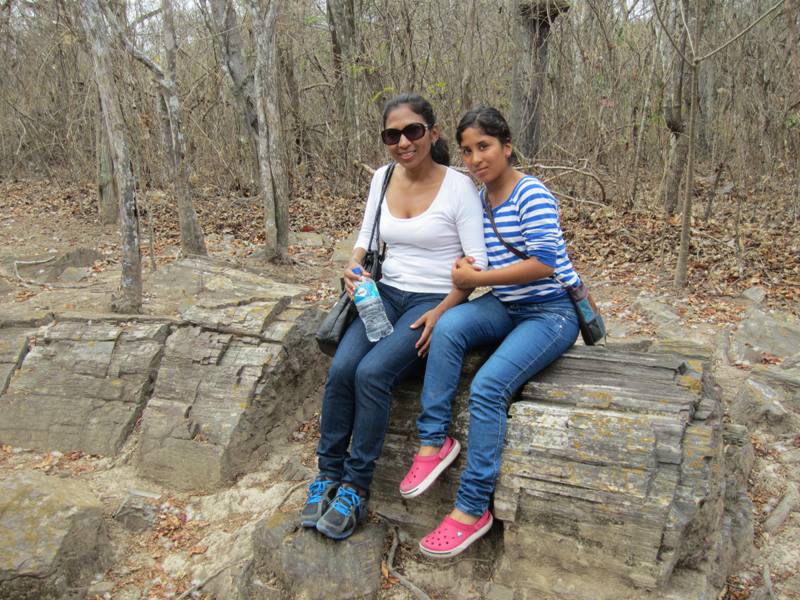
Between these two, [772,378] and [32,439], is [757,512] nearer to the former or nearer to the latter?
[772,378]

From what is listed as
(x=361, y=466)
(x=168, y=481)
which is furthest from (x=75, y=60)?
(x=361, y=466)

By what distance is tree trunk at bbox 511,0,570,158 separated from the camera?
27.1ft

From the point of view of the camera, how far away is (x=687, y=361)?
3365 mm

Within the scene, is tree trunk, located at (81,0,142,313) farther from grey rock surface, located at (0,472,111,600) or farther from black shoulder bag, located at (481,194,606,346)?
black shoulder bag, located at (481,194,606,346)

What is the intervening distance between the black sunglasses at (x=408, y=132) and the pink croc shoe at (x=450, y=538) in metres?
1.76

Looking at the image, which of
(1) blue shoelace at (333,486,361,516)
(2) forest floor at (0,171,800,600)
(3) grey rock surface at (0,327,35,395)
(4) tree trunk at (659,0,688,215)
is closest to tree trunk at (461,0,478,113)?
(2) forest floor at (0,171,800,600)

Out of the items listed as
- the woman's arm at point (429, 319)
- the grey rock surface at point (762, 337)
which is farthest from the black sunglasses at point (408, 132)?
the grey rock surface at point (762, 337)

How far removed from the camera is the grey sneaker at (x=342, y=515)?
2.94 m

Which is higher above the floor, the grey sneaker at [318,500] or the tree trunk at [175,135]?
the tree trunk at [175,135]

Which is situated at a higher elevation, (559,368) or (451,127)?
(451,127)

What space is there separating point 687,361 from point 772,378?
174cm

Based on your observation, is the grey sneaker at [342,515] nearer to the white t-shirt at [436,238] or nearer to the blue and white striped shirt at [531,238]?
the white t-shirt at [436,238]

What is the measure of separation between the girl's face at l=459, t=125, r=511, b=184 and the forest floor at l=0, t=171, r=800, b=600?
3.23m

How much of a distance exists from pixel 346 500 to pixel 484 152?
1.76 meters
